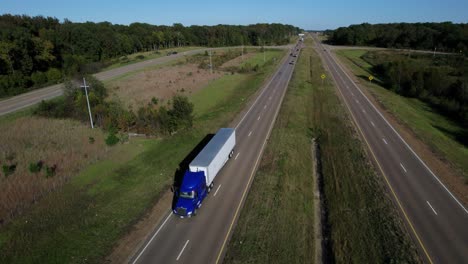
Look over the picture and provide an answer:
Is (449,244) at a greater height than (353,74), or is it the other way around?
(353,74)

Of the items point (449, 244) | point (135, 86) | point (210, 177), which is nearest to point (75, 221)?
point (210, 177)

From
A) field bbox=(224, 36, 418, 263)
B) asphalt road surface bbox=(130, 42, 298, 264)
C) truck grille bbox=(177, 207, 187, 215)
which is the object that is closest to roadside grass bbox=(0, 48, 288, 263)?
asphalt road surface bbox=(130, 42, 298, 264)

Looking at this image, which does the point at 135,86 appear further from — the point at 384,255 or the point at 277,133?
the point at 384,255

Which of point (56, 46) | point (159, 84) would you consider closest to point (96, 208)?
point (159, 84)

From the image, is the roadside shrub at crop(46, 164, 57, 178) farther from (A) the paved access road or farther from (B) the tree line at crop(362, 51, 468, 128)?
(B) the tree line at crop(362, 51, 468, 128)

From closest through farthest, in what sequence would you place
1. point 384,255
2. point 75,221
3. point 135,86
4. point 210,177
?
point 384,255, point 75,221, point 210,177, point 135,86

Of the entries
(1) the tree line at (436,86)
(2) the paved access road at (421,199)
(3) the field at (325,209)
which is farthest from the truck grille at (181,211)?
(1) the tree line at (436,86)

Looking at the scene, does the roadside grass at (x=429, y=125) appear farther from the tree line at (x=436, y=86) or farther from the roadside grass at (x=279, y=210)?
the roadside grass at (x=279, y=210)

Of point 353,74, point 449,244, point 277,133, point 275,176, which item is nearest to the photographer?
point 449,244
